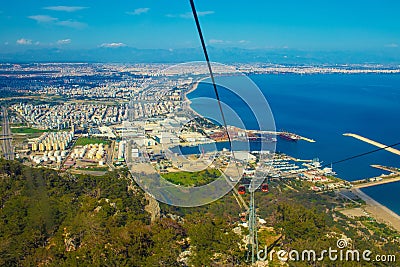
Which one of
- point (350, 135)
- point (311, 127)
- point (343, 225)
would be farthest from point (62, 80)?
point (343, 225)

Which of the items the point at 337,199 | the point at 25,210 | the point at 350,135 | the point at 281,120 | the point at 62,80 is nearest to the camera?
the point at 25,210

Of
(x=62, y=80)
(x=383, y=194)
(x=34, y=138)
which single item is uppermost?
(x=62, y=80)

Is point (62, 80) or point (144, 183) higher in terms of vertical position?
point (62, 80)

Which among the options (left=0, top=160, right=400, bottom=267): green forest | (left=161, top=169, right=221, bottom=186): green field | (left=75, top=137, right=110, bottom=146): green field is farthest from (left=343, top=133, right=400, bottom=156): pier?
(left=75, top=137, right=110, bottom=146): green field

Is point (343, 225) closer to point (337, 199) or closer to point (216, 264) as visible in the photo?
point (337, 199)

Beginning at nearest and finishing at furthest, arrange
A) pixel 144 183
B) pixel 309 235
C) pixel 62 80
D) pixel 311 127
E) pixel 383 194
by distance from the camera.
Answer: pixel 309 235, pixel 144 183, pixel 383 194, pixel 311 127, pixel 62 80

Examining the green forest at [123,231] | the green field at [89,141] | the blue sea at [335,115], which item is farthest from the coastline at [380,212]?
the green field at [89,141]
